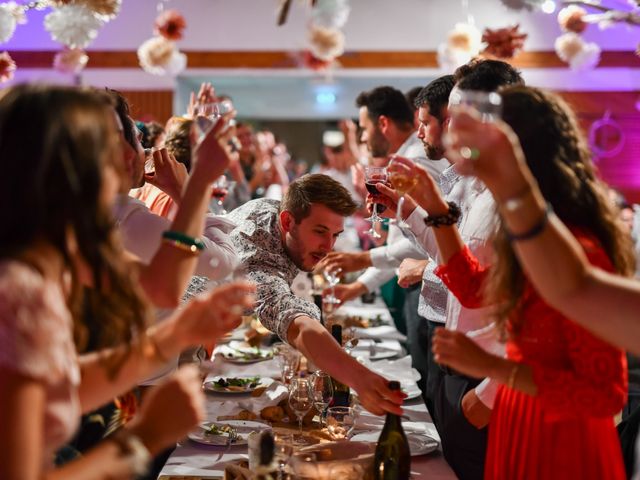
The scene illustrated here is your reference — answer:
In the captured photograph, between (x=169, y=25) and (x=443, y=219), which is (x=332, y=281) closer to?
(x=443, y=219)

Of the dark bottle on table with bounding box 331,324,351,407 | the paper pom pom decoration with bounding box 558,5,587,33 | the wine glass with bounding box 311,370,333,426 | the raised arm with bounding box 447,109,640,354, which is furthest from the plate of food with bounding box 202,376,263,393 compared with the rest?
the paper pom pom decoration with bounding box 558,5,587,33

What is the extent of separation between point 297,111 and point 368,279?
972 cm

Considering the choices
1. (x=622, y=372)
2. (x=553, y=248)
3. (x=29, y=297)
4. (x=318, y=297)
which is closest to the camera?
(x=29, y=297)

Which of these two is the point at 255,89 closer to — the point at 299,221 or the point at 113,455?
the point at 299,221

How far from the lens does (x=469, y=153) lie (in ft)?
3.70

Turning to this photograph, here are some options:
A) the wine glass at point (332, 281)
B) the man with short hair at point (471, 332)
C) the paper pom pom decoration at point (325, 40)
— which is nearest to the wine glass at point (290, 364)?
the man with short hair at point (471, 332)

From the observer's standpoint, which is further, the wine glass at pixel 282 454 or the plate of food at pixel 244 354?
the plate of food at pixel 244 354

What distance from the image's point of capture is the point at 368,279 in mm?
4270

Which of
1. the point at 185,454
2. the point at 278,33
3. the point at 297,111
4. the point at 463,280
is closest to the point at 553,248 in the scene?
the point at 463,280

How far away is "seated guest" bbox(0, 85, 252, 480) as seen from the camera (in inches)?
37.7

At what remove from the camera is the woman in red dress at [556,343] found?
1.35 m

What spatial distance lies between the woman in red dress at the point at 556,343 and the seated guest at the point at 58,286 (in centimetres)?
56

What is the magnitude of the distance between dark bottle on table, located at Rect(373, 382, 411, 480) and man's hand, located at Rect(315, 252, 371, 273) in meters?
1.65

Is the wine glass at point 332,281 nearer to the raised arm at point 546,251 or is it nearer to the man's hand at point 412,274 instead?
the man's hand at point 412,274
